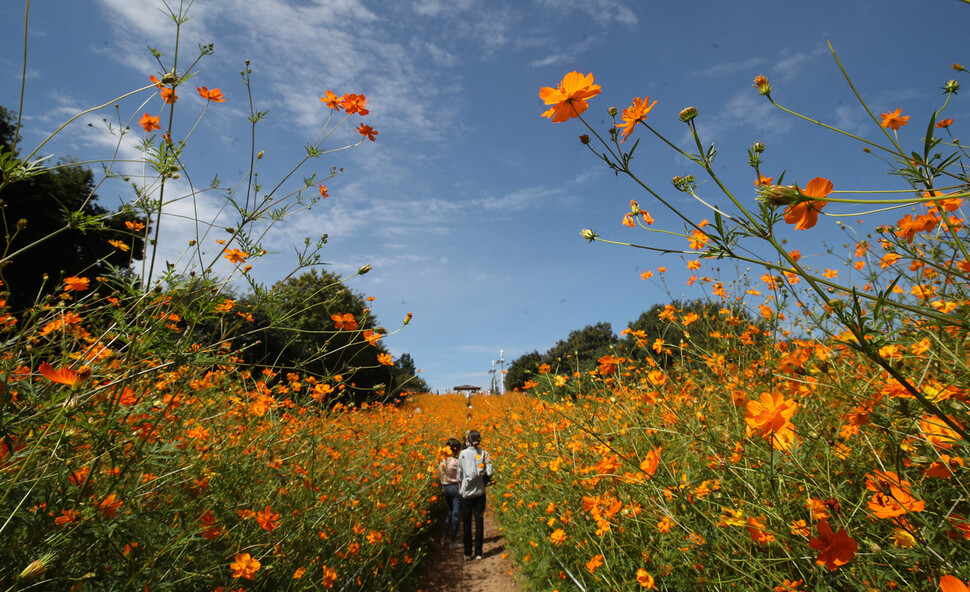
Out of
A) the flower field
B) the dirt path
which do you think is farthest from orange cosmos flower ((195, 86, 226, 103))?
the dirt path

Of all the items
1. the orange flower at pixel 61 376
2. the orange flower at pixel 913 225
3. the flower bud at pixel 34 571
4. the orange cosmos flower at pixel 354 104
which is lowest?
the flower bud at pixel 34 571

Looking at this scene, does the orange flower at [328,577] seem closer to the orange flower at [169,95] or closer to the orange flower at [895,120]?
the orange flower at [169,95]

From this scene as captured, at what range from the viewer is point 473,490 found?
517 cm

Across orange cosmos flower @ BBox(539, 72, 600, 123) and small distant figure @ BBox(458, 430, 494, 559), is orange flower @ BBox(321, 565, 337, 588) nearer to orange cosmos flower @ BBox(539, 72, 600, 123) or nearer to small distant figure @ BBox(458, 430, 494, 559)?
orange cosmos flower @ BBox(539, 72, 600, 123)

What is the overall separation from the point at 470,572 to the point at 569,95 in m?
5.12

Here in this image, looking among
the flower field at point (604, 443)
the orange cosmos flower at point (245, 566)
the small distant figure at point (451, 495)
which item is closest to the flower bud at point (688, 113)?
the flower field at point (604, 443)

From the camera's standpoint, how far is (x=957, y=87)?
143cm

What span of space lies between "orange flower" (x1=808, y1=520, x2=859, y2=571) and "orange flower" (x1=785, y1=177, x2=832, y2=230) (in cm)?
61

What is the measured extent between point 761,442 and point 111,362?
8.50 feet

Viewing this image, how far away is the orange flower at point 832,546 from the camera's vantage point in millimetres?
855

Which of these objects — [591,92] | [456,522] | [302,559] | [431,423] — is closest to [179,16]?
[591,92]

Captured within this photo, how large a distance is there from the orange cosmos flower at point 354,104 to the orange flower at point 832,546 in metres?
2.11

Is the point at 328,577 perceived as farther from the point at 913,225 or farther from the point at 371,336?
the point at 913,225

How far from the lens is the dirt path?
14.0ft
